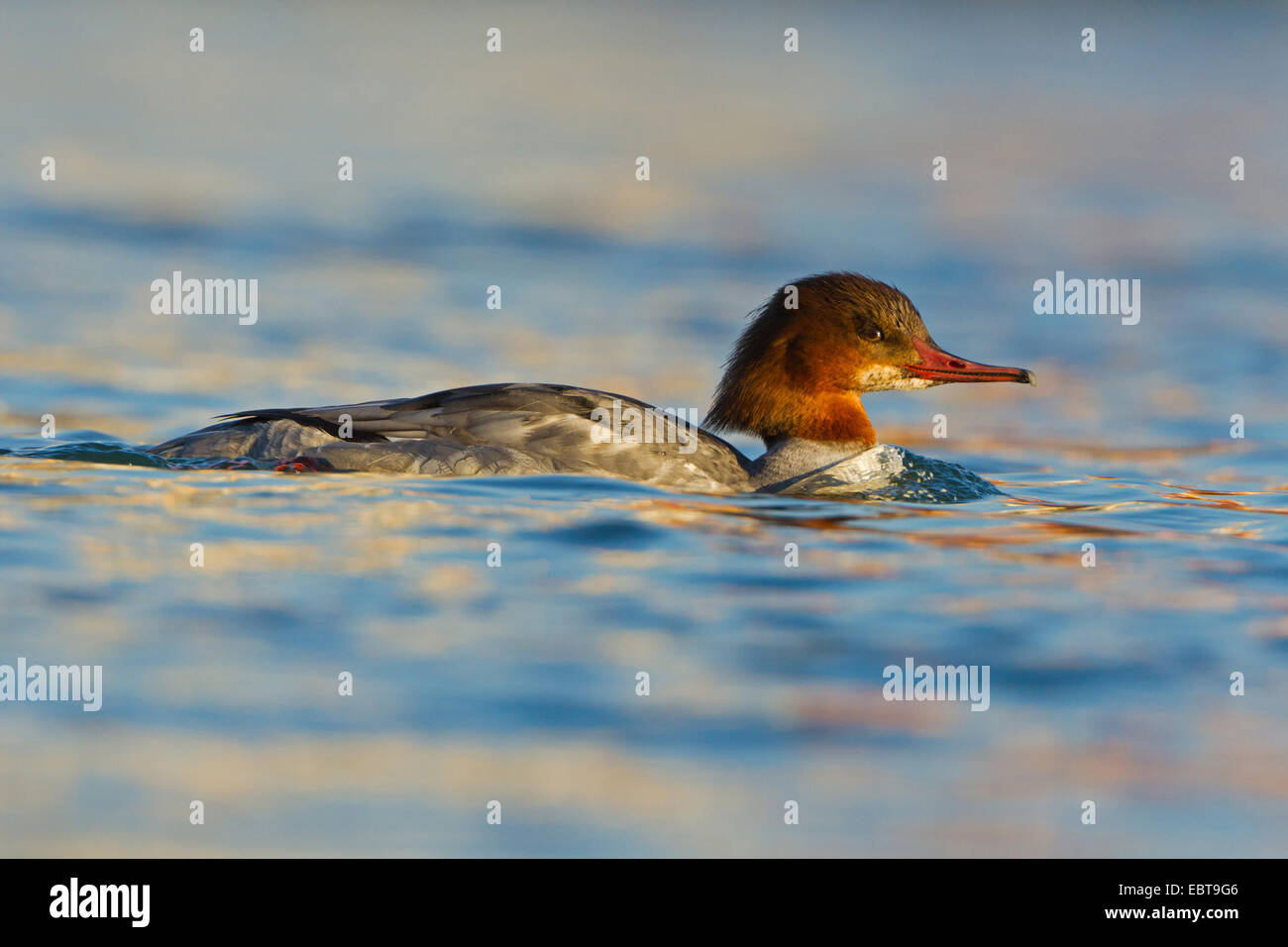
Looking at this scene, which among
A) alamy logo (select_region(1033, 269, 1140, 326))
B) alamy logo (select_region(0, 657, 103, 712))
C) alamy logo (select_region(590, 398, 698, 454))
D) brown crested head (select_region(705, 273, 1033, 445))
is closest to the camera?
alamy logo (select_region(0, 657, 103, 712))

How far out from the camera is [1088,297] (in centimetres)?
1306

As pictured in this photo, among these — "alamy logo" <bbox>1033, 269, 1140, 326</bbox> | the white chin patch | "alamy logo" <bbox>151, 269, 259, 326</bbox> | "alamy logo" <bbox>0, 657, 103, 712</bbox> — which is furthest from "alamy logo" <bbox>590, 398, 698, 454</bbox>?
"alamy logo" <bbox>1033, 269, 1140, 326</bbox>

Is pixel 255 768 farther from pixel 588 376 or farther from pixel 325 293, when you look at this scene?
pixel 325 293

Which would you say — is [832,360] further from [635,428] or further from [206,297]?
[206,297]

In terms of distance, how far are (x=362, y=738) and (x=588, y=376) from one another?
610 cm

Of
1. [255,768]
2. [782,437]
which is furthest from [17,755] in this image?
[782,437]

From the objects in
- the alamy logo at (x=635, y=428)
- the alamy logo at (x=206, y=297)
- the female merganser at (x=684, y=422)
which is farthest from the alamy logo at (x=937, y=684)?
the alamy logo at (x=206, y=297)

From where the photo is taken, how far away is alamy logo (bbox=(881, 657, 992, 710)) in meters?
5.05

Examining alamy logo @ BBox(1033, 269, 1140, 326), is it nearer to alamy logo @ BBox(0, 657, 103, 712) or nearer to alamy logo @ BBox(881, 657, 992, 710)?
alamy logo @ BBox(881, 657, 992, 710)

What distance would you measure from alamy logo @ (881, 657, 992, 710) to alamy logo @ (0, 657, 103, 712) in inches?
99.6

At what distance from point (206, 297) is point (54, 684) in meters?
7.64

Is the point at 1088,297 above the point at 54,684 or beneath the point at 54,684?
above

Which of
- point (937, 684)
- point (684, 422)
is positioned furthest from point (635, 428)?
point (937, 684)

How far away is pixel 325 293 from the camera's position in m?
12.0
